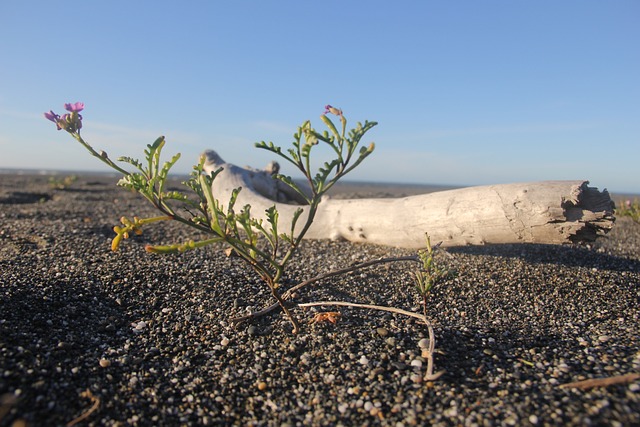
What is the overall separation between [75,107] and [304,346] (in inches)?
67.7

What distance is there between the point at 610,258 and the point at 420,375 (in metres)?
3.42

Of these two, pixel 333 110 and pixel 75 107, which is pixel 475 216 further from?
pixel 75 107

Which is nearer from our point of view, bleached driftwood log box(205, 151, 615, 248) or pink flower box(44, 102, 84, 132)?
pink flower box(44, 102, 84, 132)

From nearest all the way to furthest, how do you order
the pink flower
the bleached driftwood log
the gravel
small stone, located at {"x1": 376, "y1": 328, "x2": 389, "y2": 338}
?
the gravel < the pink flower < small stone, located at {"x1": 376, "y1": 328, "x2": 389, "y2": 338} < the bleached driftwood log

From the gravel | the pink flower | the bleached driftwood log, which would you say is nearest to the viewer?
the gravel

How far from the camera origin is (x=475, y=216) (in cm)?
353

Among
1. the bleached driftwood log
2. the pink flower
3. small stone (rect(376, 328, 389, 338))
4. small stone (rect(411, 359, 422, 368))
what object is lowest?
small stone (rect(411, 359, 422, 368))

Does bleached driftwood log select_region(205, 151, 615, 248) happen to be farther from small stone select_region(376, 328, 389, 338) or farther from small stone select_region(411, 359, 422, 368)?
small stone select_region(411, 359, 422, 368)

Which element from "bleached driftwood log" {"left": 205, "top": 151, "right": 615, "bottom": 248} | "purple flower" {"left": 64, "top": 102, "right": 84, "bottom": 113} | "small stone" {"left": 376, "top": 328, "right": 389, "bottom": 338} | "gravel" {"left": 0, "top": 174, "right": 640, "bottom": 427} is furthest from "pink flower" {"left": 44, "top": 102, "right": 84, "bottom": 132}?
"bleached driftwood log" {"left": 205, "top": 151, "right": 615, "bottom": 248}

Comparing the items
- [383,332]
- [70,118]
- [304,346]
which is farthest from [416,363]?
[70,118]

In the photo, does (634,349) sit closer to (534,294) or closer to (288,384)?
(534,294)

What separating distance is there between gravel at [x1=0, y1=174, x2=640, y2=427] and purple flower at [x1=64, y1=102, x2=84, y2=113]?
120 centimetres

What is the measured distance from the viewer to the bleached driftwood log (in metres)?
2.98

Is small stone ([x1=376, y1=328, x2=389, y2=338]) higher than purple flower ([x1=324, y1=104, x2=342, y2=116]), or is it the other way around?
purple flower ([x1=324, y1=104, x2=342, y2=116])
